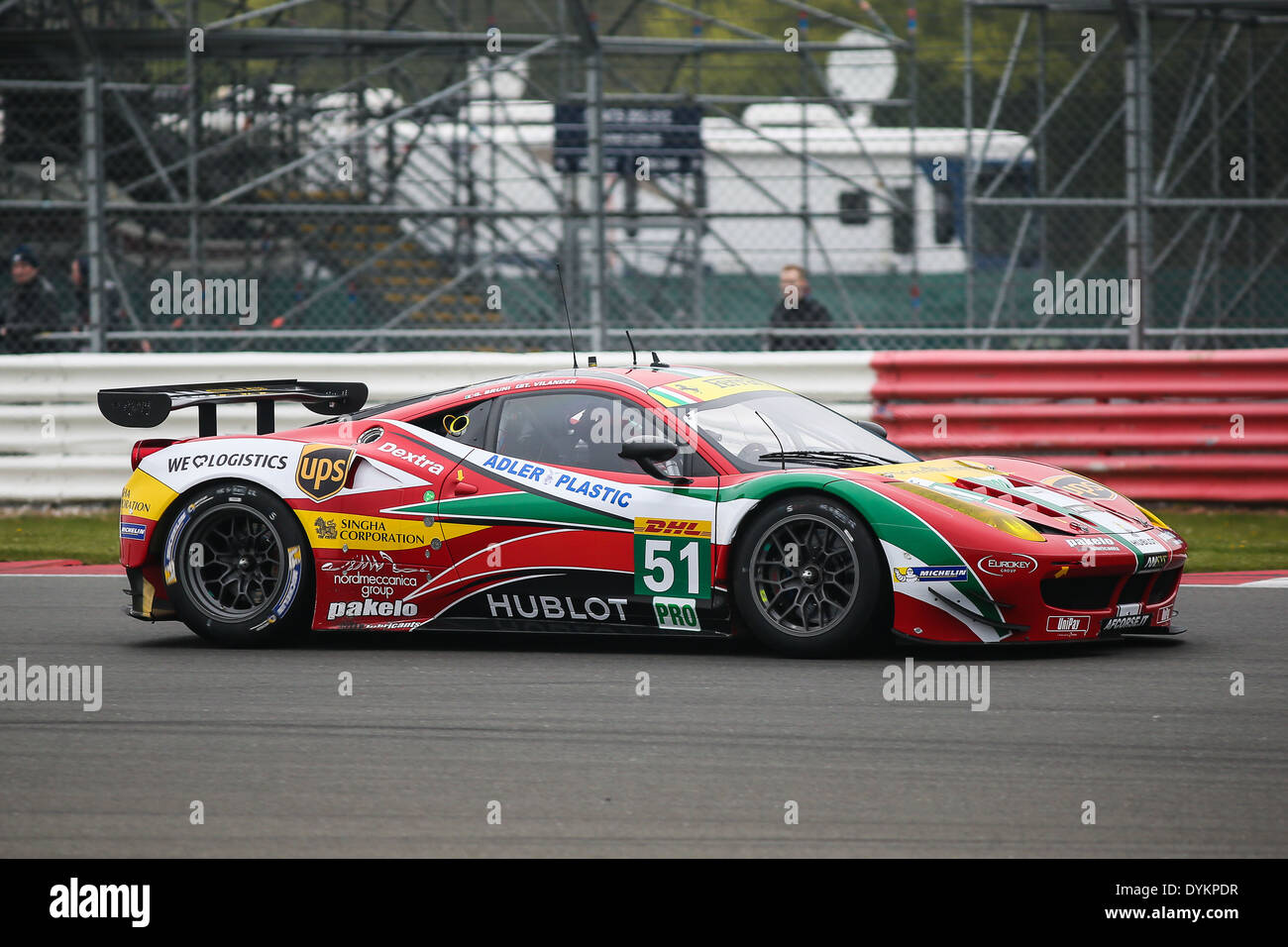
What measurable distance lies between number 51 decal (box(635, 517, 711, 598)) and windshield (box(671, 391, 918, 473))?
348 millimetres

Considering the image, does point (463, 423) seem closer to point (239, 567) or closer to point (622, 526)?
point (622, 526)

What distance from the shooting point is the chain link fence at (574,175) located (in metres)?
15.0

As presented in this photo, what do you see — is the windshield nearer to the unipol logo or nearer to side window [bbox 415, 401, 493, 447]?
side window [bbox 415, 401, 493, 447]

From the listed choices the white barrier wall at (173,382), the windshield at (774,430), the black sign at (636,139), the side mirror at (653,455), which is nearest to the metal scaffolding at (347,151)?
the black sign at (636,139)

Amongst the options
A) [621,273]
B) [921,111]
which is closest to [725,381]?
[621,273]

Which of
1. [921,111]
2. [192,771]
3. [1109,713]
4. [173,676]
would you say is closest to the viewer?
[192,771]

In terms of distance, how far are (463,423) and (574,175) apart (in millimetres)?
6978

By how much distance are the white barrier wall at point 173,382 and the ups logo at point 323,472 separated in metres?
4.25

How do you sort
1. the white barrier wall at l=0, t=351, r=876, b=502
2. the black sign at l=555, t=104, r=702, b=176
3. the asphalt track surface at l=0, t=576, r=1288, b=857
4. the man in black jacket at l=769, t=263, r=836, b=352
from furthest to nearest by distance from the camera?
the black sign at l=555, t=104, r=702, b=176
the man in black jacket at l=769, t=263, r=836, b=352
the white barrier wall at l=0, t=351, r=876, b=502
the asphalt track surface at l=0, t=576, r=1288, b=857

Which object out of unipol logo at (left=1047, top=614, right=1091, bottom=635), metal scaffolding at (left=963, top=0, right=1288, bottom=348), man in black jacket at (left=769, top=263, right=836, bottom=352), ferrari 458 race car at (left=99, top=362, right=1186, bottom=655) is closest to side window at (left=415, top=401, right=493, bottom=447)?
ferrari 458 race car at (left=99, top=362, right=1186, bottom=655)

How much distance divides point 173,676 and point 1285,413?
744 centimetres

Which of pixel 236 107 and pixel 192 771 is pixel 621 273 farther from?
pixel 192 771

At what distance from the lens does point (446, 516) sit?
24.0 ft

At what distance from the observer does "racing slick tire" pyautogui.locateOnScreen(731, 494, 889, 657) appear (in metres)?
6.71
